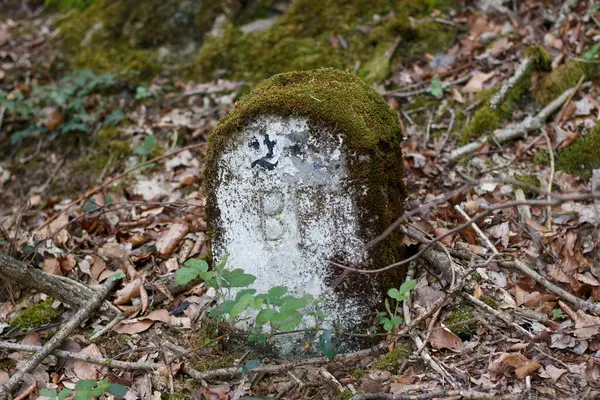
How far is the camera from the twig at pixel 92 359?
10.2ft

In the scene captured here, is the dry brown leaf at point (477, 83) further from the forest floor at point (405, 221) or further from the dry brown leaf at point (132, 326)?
the dry brown leaf at point (132, 326)

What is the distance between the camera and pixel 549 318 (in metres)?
2.95

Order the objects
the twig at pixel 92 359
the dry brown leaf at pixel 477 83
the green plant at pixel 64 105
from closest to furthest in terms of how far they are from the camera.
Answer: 1. the twig at pixel 92 359
2. the dry brown leaf at pixel 477 83
3. the green plant at pixel 64 105

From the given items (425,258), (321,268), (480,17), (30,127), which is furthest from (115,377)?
(480,17)

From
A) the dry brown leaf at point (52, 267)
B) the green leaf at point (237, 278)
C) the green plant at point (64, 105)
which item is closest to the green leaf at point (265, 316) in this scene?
the green leaf at point (237, 278)

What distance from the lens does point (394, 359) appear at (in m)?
2.92

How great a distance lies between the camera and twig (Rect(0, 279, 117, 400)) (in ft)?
9.96

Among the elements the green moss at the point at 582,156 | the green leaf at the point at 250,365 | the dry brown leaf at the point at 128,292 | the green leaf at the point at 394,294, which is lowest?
the dry brown leaf at the point at 128,292

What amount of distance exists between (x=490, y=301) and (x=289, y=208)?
1.19 meters

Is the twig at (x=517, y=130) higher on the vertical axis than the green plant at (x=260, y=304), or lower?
lower

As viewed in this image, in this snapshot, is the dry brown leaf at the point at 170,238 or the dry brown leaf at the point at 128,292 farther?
the dry brown leaf at the point at 170,238

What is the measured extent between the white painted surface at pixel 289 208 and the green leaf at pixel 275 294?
25 centimetres

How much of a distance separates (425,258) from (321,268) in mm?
740

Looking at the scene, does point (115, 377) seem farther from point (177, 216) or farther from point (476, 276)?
point (476, 276)
